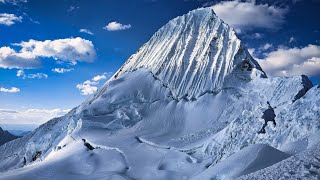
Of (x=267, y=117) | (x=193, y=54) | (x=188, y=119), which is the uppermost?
(x=193, y=54)

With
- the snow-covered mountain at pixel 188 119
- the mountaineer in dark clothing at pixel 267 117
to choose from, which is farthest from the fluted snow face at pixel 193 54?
the mountaineer in dark clothing at pixel 267 117

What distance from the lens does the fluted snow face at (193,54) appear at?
4275 cm

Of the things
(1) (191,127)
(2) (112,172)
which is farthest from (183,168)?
(1) (191,127)

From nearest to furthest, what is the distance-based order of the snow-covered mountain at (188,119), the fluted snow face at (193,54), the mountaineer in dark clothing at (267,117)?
the snow-covered mountain at (188,119) < the mountaineer in dark clothing at (267,117) < the fluted snow face at (193,54)

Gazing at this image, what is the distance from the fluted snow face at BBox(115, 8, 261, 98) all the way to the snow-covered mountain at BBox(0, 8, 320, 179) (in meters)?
0.12

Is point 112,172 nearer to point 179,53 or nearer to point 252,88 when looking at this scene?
point 252,88

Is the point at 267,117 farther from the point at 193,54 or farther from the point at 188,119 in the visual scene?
the point at 193,54

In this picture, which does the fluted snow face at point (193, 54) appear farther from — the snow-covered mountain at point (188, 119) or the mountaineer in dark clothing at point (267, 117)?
the mountaineer in dark clothing at point (267, 117)

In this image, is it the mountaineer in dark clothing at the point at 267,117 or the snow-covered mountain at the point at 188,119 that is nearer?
the snow-covered mountain at the point at 188,119

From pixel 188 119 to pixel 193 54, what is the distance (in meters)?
11.0

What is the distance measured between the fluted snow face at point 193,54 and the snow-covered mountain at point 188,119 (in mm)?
117

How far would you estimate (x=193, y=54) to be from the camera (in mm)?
45906

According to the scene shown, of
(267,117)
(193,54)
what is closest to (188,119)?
(193,54)

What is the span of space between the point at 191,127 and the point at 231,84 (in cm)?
791
